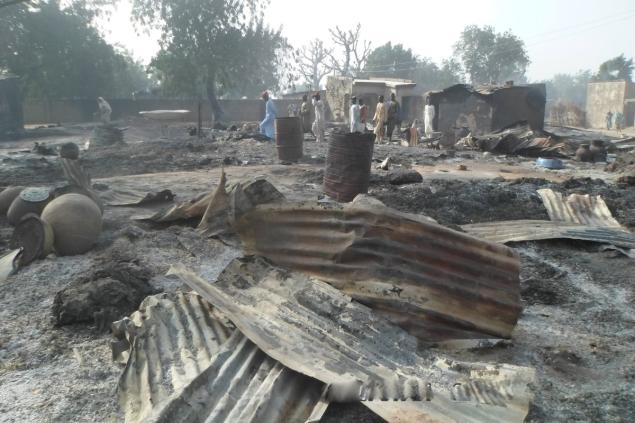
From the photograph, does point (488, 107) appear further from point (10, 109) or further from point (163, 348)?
point (10, 109)

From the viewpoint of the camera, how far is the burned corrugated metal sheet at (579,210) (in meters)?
6.14

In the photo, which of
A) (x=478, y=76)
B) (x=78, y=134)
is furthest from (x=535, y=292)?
(x=478, y=76)

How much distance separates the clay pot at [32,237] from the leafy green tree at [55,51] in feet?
96.2

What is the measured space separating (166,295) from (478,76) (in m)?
63.2

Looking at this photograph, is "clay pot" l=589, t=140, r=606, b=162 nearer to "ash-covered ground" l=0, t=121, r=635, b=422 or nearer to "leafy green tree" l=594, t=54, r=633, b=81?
"ash-covered ground" l=0, t=121, r=635, b=422

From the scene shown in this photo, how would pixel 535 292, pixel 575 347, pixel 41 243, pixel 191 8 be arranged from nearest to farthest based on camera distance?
pixel 575 347 < pixel 535 292 < pixel 41 243 < pixel 191 8

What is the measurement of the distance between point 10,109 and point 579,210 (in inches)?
859

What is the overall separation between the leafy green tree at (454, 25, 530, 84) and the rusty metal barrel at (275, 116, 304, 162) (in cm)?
5195

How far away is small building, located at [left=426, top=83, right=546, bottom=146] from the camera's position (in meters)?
19.5

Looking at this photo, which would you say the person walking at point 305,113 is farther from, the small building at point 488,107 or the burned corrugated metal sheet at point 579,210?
the burned corrugated metal sheet at point 579,210

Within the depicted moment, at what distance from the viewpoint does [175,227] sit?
215 inches

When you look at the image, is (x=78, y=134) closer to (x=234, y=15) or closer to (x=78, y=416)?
(x=234, y=15)

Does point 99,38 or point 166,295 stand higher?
point 99,38

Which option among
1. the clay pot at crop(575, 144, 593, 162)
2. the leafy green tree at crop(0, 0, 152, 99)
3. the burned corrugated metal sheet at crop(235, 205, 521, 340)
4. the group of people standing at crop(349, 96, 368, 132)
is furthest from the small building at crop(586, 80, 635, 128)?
the leafy green tree at crop(0, 0, 152, 99)
